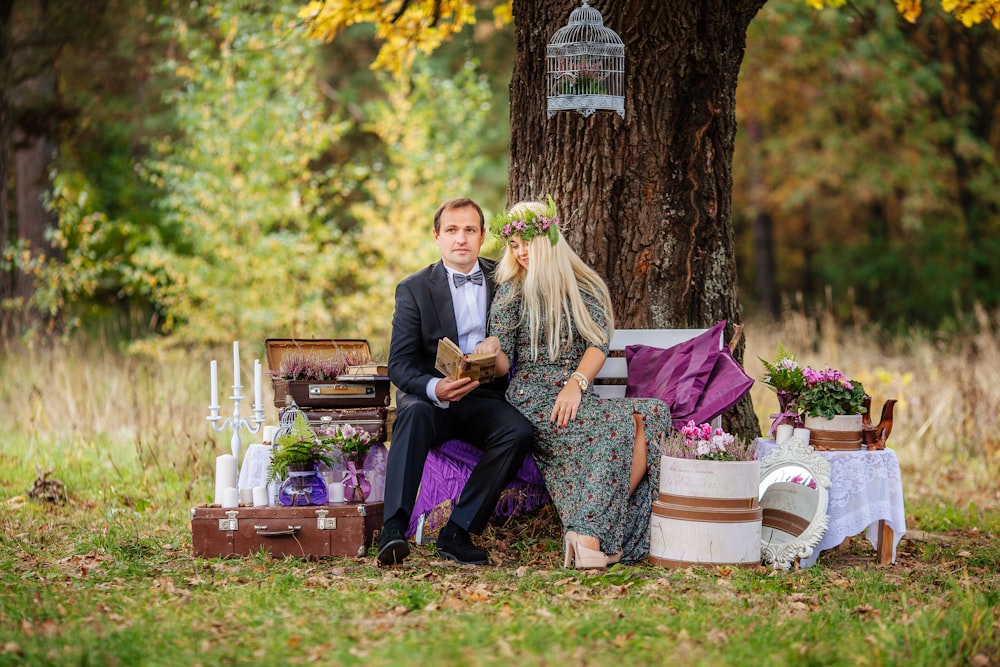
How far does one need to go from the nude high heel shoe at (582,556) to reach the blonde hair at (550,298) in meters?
0.88

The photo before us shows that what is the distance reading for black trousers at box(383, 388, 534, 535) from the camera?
496cm

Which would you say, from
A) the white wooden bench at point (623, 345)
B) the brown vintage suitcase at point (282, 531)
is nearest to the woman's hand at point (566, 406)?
the white wooden bench at point (623, 345)

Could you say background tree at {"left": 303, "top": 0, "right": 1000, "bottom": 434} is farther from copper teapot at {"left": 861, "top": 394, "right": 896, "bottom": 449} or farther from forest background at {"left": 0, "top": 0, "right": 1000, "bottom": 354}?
forest background at {"left": 0, "top": 0, "right": 1000, "bottom": 354}

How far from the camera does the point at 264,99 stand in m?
11.5

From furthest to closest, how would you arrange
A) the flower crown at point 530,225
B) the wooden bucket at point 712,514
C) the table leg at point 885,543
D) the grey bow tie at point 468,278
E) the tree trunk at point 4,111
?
the tree trunk at point 4,111 < the grey bow tie at point 468,278 < the flower crown at point 530,225 < the table leg at point 885,543 < the wooden bucket at point 712,514

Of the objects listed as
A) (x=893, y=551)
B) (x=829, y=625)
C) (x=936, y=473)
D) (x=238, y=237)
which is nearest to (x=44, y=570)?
(x=829, y=625)

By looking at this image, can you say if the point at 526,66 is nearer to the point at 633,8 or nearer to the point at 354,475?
the point at 633,8

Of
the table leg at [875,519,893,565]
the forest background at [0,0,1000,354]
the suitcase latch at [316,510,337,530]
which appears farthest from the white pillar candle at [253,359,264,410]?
the forest background at [0,0,1000,354]

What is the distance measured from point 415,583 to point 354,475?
0.91m

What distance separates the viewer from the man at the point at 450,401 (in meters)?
4.95

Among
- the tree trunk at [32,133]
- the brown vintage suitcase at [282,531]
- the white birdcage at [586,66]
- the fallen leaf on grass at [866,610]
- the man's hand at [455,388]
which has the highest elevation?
the tree trunk at [32,133]

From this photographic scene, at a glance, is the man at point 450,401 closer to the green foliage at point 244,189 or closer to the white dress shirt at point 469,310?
the white dress shirt at point 469,310

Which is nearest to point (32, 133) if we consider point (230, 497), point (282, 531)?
point (230, 497)

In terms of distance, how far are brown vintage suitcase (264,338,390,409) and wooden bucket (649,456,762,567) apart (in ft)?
4.95
